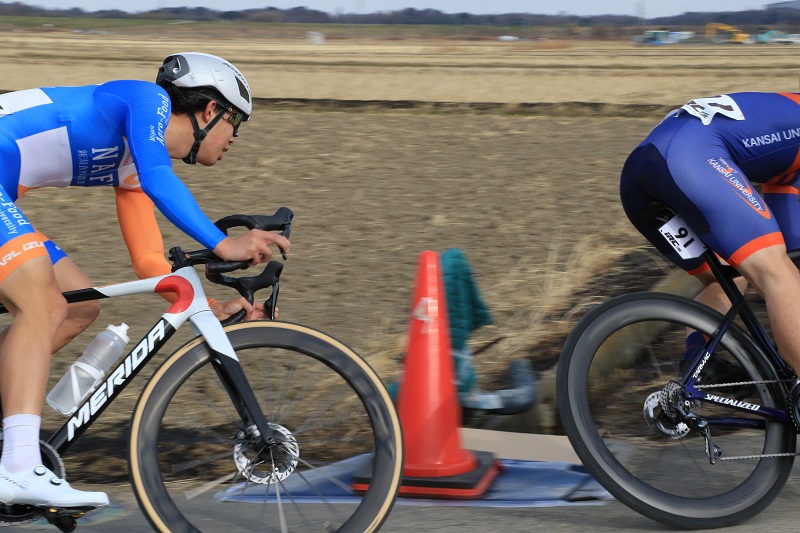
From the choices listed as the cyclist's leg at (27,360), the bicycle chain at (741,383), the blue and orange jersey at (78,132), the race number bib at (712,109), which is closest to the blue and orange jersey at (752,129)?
the race number bib at (712,109)

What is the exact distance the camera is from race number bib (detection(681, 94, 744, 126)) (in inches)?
154

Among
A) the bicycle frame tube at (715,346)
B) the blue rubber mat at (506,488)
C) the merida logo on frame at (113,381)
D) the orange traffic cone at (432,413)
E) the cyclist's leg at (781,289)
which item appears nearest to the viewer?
the merida logo on frame at (113,381)

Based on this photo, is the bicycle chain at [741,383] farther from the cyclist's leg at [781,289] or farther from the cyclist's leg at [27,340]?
the cyclist's leg at [27,340]

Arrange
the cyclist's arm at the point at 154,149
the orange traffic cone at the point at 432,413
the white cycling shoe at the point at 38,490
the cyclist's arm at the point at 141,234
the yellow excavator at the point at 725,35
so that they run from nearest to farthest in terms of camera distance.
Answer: the white cycling shoe at the point at 38,490 → the cyclist's arm at the point at 154,149 → the cyclist's arm at the point at 141,234 → the orange traffic cone at the point at 432,413 → the yellow excavator at the point at 725,35

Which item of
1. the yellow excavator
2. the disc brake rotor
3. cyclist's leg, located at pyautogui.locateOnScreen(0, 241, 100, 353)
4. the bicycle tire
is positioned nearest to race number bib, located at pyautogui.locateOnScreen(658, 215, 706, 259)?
the bicycle tire

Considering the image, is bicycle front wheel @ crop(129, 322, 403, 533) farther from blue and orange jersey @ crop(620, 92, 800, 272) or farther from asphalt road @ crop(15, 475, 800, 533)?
blue and orange jersey @ crop(620, 92, 800, 272)

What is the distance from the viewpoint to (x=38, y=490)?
3195mm

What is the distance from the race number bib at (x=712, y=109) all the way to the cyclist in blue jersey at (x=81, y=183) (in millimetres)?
1677

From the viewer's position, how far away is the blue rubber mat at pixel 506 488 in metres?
3.61

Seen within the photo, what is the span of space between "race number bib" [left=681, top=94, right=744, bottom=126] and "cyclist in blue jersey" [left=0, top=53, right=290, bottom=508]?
1.68 metres

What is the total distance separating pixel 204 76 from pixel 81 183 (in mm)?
649

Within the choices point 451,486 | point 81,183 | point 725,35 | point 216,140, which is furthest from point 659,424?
point 725,35

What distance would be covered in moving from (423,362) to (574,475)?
77 cm

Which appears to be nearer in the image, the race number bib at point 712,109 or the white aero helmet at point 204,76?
the white aero helmet at point 204,76
